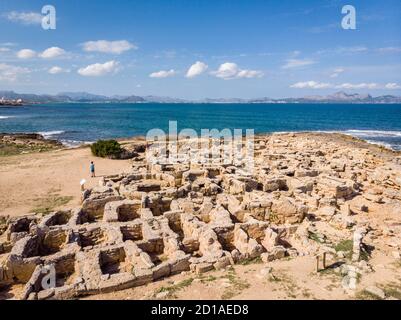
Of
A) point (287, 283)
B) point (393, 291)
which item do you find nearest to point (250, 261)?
point (287, 283)

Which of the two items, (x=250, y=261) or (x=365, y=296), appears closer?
(x=365, y=296)

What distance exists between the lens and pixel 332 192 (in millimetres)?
16578

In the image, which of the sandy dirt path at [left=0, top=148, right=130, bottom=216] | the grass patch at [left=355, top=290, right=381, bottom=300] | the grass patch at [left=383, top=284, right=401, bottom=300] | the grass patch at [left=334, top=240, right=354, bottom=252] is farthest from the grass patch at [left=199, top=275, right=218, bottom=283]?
the sandy dirt path at [left=0, top=148, right=130, bottom=216]

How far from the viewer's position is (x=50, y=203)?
647 inches

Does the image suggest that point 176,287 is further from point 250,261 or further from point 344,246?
point 344,246

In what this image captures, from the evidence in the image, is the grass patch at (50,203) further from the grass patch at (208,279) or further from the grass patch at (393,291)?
the grass patch at (393,291)

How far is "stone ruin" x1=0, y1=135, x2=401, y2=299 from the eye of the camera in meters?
9.31

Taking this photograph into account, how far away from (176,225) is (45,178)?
41.2ft

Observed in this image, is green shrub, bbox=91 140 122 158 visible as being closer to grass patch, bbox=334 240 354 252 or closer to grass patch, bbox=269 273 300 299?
grass patch, bbox=334 240 354 252

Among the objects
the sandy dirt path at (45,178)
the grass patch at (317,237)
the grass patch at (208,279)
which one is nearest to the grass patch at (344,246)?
the grass patch at (317,237)

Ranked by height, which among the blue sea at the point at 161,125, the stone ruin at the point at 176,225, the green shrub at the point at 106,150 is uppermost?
the blue sea at the point at 161,125

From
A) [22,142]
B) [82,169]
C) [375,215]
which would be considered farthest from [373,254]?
[22,142]

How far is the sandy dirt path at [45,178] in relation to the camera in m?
16.5
